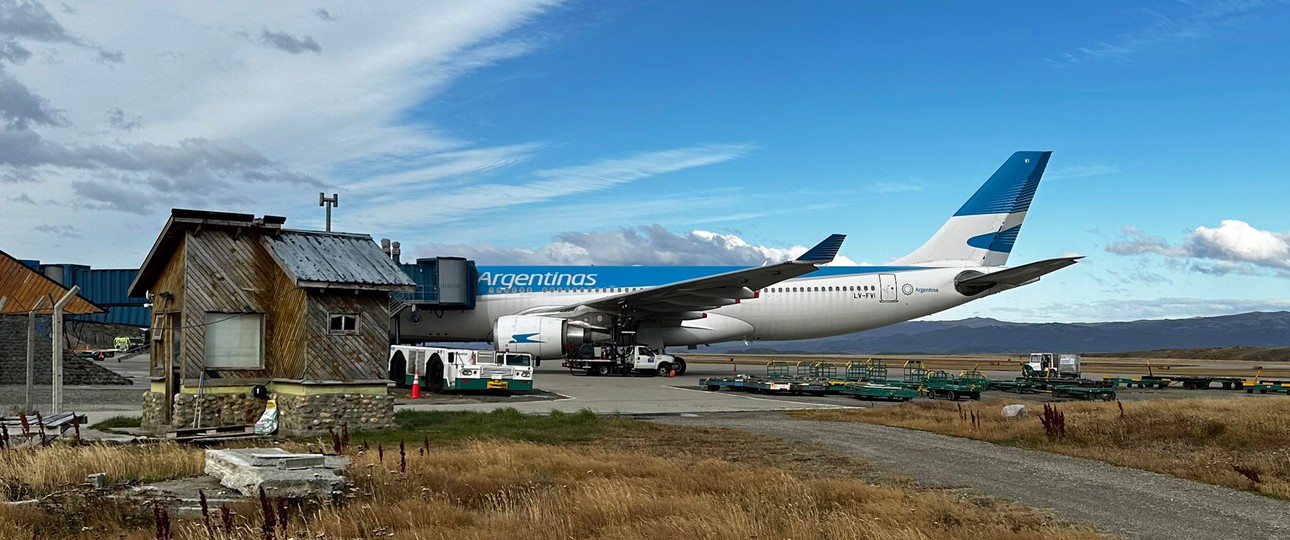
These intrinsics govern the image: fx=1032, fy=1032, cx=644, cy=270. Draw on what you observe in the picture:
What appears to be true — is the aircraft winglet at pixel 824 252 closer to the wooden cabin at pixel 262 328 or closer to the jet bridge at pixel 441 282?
the jet bridge at pixel 441 282

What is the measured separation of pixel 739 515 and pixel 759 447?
7.38m

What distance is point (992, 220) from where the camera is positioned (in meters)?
44.6

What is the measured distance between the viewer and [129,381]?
34.0 m

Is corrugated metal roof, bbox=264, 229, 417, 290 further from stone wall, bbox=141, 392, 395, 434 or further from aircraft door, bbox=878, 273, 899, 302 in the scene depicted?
aircraft door, bbox=878, 273, 899, 302

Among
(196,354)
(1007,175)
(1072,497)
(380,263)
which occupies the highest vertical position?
(1007,175)

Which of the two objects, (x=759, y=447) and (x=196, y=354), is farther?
(x=196, y=354)

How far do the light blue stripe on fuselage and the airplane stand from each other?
0.14ft

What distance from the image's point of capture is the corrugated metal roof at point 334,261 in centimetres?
1908

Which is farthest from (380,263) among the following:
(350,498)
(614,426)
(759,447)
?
(350,498)

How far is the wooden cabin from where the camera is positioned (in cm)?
1877

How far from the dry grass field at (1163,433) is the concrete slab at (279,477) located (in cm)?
1056

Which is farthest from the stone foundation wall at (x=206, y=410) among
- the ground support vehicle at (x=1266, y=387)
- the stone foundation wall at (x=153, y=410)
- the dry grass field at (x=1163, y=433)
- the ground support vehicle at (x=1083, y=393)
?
the ground support vehicle at (x=1266, y=387)

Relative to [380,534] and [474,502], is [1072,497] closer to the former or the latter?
[474,502]

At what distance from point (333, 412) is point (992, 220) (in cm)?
3347
